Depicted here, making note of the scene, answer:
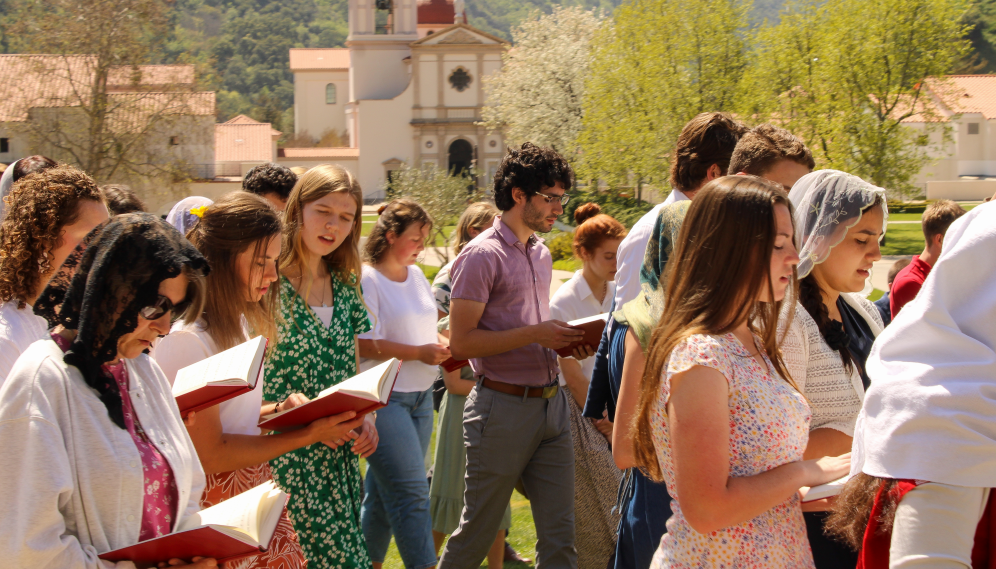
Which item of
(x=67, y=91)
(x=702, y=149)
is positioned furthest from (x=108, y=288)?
(x=67, y=91)

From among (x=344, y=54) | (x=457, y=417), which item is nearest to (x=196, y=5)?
(x=344, y=54)

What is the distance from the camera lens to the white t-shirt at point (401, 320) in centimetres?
466

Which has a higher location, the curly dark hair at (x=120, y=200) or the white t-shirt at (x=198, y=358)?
the curly dark hair at (x=120, y=200)

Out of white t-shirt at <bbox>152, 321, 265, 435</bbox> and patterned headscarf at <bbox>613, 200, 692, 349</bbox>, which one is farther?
white t-shirt at <bbox>152, 321, 265, 435</bbox>

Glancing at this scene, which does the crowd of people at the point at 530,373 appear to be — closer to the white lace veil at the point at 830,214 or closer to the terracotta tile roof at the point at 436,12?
the white lace veil at the point at 830,214

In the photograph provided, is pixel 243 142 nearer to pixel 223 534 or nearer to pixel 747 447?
pixel 223 534

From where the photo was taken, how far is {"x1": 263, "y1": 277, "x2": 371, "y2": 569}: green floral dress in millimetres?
3186

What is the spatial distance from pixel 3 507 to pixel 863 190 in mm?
2653

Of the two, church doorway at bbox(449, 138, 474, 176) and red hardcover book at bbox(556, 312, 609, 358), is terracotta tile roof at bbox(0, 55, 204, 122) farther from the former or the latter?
red hardcover book at bbox(556, 312, 609, 358)

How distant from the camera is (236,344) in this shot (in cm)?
293

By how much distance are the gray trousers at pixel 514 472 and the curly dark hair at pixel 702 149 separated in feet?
3.97

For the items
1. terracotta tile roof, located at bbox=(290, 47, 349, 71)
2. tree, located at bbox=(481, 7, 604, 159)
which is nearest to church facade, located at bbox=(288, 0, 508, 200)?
tree, located at bbox=(481, 7, 604, 159)

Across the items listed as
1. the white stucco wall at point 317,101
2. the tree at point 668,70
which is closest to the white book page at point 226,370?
the tree at point 668,70

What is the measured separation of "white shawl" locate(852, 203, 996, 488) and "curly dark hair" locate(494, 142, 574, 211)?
2.37m
